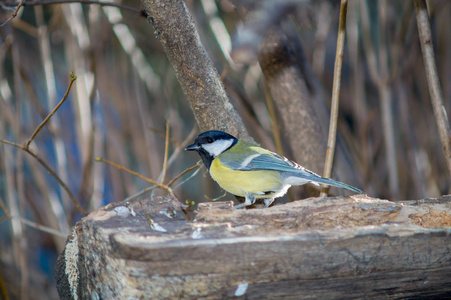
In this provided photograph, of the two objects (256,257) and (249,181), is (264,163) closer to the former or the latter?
(249,181)

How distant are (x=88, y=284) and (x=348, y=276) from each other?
60 cm

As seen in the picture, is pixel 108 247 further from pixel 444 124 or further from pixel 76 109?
pixel 76 109

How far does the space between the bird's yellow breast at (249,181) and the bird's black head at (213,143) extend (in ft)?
0.24

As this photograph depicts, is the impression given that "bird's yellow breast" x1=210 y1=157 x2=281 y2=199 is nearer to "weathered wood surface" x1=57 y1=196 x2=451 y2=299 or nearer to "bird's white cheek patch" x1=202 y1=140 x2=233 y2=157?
"bird's white cheek patch" x1=202 y1=140 x2=233 y2=157

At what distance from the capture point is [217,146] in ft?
4.94

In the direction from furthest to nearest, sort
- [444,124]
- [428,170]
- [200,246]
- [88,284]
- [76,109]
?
[428,170] → [76,109] → [444,124] → [88,284] → [200,246]

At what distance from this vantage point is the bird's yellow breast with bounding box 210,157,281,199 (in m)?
1.47

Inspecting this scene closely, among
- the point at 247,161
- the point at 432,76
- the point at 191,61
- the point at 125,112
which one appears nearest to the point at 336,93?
the point at 432,76

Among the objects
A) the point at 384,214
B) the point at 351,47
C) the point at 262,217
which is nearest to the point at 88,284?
the point at 262,217

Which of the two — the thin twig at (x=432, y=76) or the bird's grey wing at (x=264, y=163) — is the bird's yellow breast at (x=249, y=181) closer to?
the bird's grey wing at (x=264, y=163)

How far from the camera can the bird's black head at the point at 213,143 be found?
55.8 inches

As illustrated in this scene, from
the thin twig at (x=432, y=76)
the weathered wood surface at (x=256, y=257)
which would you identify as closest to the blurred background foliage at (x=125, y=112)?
the thin twig at (x=432, y=76)

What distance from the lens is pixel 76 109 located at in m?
2.03

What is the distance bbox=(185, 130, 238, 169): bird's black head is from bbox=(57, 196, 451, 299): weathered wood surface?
0.44 metres
